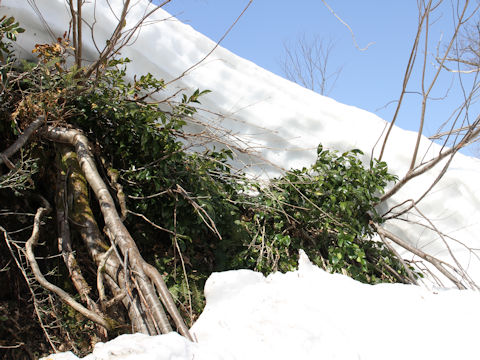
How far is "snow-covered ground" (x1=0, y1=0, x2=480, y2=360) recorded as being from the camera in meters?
1.39

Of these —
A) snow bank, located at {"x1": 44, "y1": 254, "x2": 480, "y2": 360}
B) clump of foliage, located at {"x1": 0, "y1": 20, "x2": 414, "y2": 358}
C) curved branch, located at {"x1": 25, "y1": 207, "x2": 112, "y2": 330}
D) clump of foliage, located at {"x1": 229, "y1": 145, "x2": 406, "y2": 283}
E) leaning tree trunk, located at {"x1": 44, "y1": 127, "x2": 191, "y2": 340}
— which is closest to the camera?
snow bank, located at {"x1": 44, "y1": 254, "x2": 480, "y2": 360}

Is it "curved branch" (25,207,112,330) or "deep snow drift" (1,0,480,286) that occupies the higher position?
"deep snow drift" (1,0,480,286)

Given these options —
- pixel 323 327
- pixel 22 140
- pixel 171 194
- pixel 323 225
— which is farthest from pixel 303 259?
pixel 22 140

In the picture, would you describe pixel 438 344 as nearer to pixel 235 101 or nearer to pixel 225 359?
pixel 225 359

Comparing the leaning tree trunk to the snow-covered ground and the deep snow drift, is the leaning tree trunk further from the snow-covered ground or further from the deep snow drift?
the deep snow drift

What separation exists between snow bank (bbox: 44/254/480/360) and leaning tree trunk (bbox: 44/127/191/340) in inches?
10.6

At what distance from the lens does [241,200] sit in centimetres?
317

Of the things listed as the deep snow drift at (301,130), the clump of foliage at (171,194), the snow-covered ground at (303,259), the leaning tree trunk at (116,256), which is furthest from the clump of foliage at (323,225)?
the leaning tree trunk at (116,256)

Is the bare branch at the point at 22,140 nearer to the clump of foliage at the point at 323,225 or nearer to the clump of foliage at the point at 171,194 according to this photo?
the clump of foliage at the point at 171,194

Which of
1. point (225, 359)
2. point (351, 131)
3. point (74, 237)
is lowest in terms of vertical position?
point (74, 237)

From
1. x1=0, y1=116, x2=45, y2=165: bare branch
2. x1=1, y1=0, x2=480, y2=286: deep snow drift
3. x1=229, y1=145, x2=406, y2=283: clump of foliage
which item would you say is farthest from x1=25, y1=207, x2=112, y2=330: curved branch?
x1=1, y1=0, x2=480, y2=286: deep snow drift

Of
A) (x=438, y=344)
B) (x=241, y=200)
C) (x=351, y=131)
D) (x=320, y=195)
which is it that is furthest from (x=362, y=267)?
(x=438, y=344)

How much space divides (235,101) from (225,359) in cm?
280

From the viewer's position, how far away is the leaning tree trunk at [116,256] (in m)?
1.90
